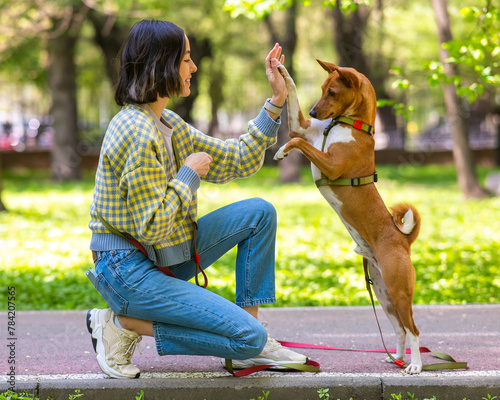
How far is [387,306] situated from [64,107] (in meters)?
18.4

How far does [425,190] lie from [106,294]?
14.3 meters

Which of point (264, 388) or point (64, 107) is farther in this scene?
point (64, 107)

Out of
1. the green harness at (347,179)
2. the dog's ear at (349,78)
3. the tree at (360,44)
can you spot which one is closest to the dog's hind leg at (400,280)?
the green harness at (347,179)

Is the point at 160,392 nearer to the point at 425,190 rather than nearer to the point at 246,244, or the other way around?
the point at 246,244

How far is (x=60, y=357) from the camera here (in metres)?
4.10

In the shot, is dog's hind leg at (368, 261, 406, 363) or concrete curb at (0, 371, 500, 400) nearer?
concrete curb at (0, 371, 500, 400)

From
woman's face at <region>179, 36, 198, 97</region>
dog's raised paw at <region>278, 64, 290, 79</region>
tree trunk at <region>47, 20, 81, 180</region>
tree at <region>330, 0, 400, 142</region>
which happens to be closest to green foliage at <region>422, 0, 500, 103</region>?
dog's raised paw at <region>278, 64, 290, 79</region>

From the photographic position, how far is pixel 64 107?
2042cm

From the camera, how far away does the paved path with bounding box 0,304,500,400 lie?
3.40 m

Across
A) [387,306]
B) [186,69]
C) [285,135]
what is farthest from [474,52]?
[285,135]

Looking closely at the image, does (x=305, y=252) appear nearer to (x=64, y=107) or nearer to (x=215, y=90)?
(x=64, y=107)

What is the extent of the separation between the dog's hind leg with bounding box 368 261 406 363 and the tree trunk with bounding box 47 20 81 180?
18018mm

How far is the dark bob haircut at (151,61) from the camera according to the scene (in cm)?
321

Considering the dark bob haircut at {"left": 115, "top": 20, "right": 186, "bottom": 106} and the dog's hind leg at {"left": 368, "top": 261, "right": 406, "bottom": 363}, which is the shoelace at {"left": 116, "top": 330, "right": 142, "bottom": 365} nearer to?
the dark bob haircut at {"left": 115, "top": 20, "right": 186, "bottom": 106}
